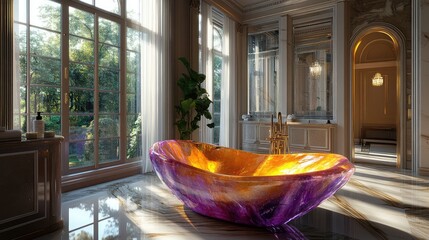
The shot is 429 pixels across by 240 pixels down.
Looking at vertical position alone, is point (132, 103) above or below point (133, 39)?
below

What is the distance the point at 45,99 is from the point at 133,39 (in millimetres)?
1398

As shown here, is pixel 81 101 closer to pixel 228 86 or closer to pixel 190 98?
pixel 190 98

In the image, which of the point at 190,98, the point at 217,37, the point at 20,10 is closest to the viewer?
the point at 20,10

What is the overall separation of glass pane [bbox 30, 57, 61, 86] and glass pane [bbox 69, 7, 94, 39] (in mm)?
422

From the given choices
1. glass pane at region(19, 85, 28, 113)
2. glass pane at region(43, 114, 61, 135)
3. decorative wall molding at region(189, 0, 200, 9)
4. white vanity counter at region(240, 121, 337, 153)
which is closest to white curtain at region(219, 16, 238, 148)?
white vanity counter at region(240, 121, 337, 153)

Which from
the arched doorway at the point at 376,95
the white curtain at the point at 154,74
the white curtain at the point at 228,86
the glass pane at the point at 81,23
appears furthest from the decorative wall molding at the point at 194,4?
the arched doorway at the point at 376,95

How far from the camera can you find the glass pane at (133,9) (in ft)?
11.7

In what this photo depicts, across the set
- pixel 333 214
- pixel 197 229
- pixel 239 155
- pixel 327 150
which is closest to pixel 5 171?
pixel 197 229

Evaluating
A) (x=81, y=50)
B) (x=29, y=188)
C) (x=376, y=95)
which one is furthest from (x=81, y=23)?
(x=376, y=95)

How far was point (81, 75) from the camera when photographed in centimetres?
306

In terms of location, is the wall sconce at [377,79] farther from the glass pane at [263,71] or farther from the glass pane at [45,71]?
the glass pane at [45,71]

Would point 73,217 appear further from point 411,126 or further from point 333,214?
point 411,126

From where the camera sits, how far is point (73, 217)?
2.13 metres

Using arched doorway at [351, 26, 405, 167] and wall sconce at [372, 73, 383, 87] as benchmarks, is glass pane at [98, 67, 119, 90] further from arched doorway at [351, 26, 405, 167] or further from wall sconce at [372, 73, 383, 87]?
wall sconce at [372, 73, 383, 87]
